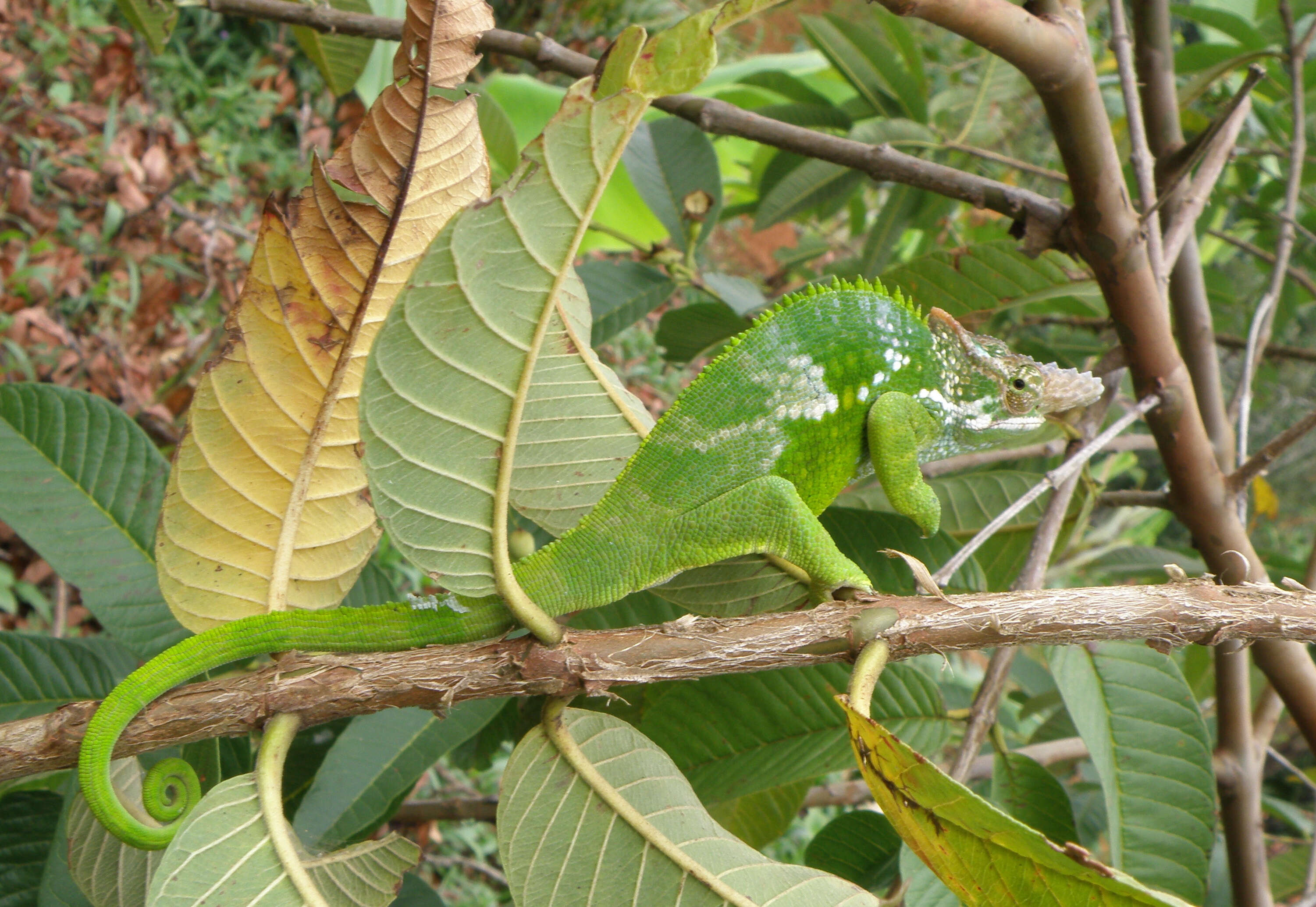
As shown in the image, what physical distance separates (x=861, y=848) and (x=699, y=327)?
3.40 ft

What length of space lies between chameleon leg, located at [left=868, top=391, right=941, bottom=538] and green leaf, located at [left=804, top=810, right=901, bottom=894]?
18.1 inches

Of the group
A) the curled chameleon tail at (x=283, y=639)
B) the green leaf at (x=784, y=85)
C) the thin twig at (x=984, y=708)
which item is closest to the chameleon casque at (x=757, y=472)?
the curled chameleon tail at (x=283, y=639)

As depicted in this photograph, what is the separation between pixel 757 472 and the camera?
1.02 meters

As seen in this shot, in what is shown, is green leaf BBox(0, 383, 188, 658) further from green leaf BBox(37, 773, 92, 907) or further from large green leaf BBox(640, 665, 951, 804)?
large green leaf BBox(640, 665, 951, 804)

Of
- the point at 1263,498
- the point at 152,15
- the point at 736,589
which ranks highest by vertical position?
the point at 152,15

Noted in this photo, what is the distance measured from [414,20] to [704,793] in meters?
0.95

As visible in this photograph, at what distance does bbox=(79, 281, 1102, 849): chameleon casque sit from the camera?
89 cm

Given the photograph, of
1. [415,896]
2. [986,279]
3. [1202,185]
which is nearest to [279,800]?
[415,896]

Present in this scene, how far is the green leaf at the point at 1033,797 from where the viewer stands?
1.29m

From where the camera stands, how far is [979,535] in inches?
36.5

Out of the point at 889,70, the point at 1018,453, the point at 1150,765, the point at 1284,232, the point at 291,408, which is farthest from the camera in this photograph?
the point at 889,70

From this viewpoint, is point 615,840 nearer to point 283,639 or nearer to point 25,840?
point 283,639

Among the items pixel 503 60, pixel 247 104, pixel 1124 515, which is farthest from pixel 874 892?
pixel 503 60

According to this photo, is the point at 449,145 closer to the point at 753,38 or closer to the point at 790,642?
the point at 790,642
